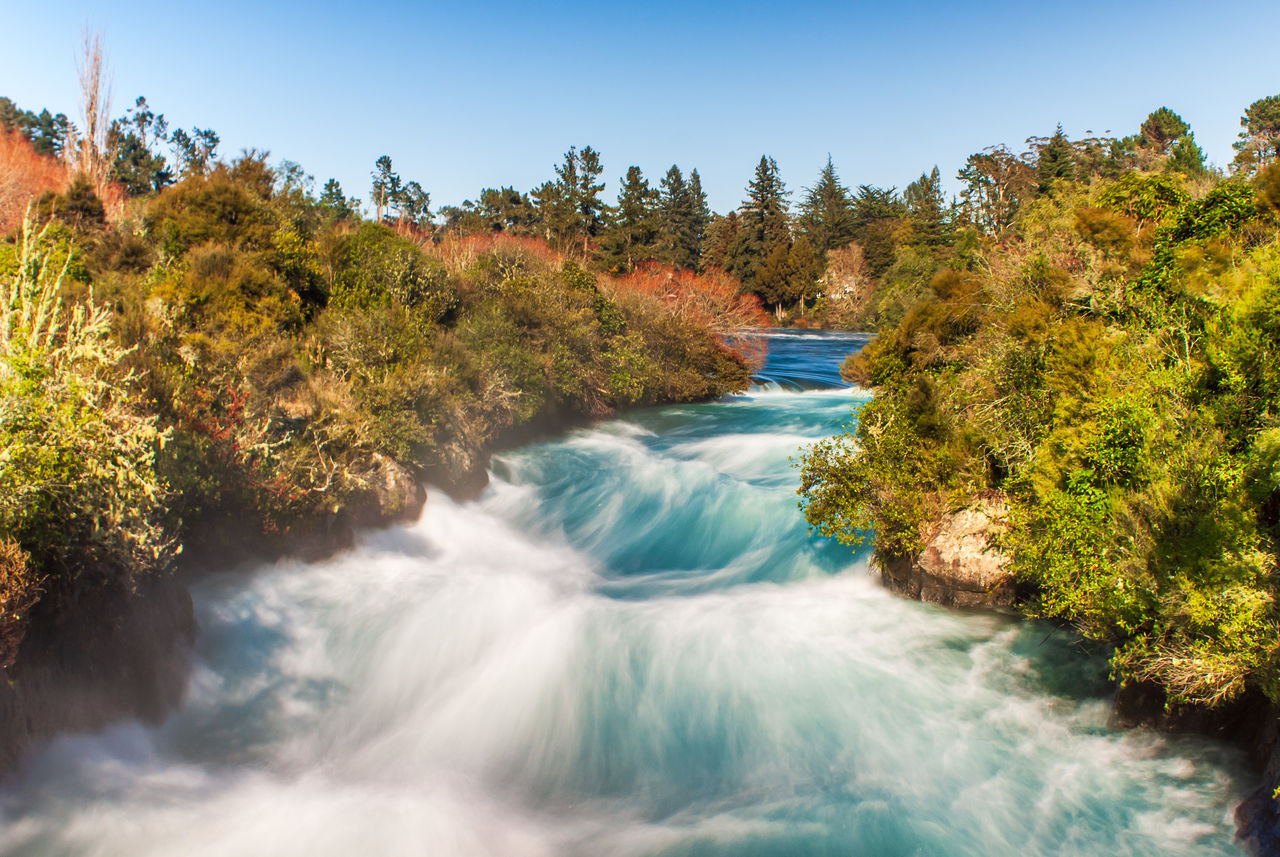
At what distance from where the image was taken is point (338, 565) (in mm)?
13008

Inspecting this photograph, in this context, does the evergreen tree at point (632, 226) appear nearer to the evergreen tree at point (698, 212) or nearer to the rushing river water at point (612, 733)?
the evergreen tree at point (698, 212)

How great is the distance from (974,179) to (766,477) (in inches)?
2368

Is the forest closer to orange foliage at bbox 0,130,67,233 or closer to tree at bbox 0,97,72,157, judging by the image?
orange foliage at bbox 0,130,67,233

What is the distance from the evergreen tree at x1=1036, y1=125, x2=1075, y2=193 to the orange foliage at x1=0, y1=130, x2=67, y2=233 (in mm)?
56300

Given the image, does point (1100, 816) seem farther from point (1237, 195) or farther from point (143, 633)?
point (143, 633)

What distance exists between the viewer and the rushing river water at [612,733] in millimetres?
7668

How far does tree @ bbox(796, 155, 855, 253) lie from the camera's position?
86.5 meters

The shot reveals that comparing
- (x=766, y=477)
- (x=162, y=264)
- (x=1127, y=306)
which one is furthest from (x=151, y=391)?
(x=1127, y=306)

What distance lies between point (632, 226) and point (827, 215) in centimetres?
3397

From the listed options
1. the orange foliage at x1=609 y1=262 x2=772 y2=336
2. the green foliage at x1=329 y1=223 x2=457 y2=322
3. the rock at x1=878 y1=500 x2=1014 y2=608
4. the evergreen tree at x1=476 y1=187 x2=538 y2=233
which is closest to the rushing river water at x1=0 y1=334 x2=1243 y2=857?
the rock at x1=878 y1=500 x2=1014 y2=608

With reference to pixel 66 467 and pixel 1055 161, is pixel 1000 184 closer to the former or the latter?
pixel 1055 161

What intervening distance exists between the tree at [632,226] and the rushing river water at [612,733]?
169ft

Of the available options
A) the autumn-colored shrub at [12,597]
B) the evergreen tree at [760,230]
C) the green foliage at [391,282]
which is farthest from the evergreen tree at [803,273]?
the autumn-colored shrub at [12,597]

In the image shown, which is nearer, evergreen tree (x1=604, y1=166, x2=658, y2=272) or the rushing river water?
the rushing river water
